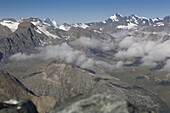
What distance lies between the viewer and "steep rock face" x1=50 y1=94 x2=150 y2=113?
30703mm

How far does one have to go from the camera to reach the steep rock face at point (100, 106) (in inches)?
1209

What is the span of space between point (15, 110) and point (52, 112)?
18.1 feet

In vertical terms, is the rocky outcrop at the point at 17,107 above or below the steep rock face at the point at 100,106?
below

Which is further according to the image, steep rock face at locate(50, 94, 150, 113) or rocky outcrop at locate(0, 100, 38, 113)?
rocky outcrop at locate(0, 100, 38, 113)

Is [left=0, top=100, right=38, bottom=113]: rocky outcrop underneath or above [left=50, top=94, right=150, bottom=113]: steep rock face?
underneath

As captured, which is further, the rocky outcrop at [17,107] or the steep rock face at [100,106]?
the rocky outcrop at [17,107]

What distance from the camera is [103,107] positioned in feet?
102

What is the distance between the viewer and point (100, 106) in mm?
31141

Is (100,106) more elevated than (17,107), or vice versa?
(100,106)

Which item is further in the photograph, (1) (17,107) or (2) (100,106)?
(1) (17,107)

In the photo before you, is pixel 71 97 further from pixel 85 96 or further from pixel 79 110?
pixel 79 110

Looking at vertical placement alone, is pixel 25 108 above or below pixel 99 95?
below

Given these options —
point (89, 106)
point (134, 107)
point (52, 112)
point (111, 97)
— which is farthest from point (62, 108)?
point (134, 107)

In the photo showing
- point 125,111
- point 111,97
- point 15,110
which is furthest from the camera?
point 15,110
